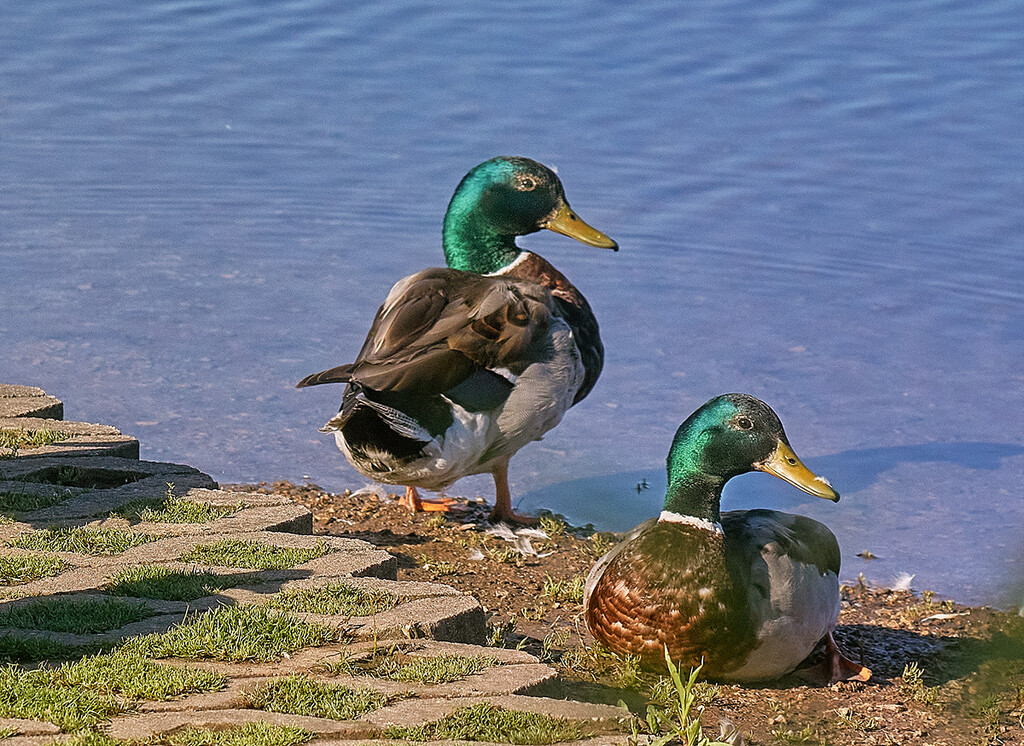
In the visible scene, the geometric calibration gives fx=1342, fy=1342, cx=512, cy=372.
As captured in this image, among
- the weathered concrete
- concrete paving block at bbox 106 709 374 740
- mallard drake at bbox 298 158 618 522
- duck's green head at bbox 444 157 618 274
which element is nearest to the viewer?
concrete paving block at bbox 106 709 374 740

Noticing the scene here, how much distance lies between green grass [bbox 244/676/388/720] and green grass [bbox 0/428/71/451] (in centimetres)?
203

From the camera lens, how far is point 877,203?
869 centimetres

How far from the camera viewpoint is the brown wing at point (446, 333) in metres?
4.49

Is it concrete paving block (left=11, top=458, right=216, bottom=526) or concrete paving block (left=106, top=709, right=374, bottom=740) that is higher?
concrete paving block (left=106, top=709, right=374, bottom=740)

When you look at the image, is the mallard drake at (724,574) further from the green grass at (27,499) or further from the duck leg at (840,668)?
the green grass at (27,499)

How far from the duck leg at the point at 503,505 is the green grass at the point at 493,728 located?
7.51 ft

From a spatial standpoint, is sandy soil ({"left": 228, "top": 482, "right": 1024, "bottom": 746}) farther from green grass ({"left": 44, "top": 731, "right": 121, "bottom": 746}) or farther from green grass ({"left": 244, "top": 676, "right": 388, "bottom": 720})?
green grass ({"left": 44, "top": 731, "right": 121, "bottom": 746})

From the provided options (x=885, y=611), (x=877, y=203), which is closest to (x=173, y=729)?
(x=885, y=611)

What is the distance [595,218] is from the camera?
27.1ft

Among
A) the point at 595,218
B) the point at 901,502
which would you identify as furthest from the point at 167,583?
the point at 595,218

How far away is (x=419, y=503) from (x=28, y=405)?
4.92 feet

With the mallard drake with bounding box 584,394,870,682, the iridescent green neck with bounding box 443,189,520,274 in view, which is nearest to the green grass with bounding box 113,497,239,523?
the mallard drake with bounding box 584,394,870,682

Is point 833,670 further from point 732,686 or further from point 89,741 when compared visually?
point 89,741

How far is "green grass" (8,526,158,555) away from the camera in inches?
142
